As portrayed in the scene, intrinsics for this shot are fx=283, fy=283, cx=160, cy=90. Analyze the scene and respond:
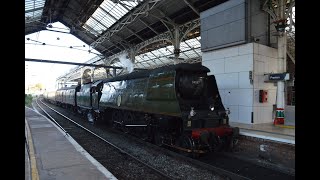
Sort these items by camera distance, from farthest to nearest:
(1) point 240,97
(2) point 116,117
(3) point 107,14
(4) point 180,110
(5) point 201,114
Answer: (3) point 107,14, (2) point 116,117, (1) point 240,97, (5) point 201,114, (4) point 180,110

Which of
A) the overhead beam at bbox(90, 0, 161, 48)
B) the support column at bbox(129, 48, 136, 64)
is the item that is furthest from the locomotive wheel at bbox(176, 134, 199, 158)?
the support column at bbox(129, 48, 136, 64)

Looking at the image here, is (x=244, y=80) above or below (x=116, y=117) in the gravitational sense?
above

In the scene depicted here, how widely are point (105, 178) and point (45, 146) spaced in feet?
14.8

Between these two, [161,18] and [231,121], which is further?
[161,18]

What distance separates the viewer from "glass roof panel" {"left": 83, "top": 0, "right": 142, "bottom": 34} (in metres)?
21.5

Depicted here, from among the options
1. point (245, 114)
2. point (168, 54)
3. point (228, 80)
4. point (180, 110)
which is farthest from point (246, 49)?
point (168, 54)

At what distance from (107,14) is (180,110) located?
19.0 m

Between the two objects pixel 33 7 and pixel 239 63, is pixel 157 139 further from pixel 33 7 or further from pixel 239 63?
pixel 33 7

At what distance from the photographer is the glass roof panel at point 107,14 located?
847 inches

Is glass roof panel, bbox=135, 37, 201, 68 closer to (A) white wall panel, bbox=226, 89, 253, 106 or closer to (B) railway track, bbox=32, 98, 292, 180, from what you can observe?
(A) white wall panel, bbox=226, 89, 253, 106

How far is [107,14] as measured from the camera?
2556 centimetres

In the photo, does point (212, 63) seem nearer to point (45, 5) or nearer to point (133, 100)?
point (133, 100)
